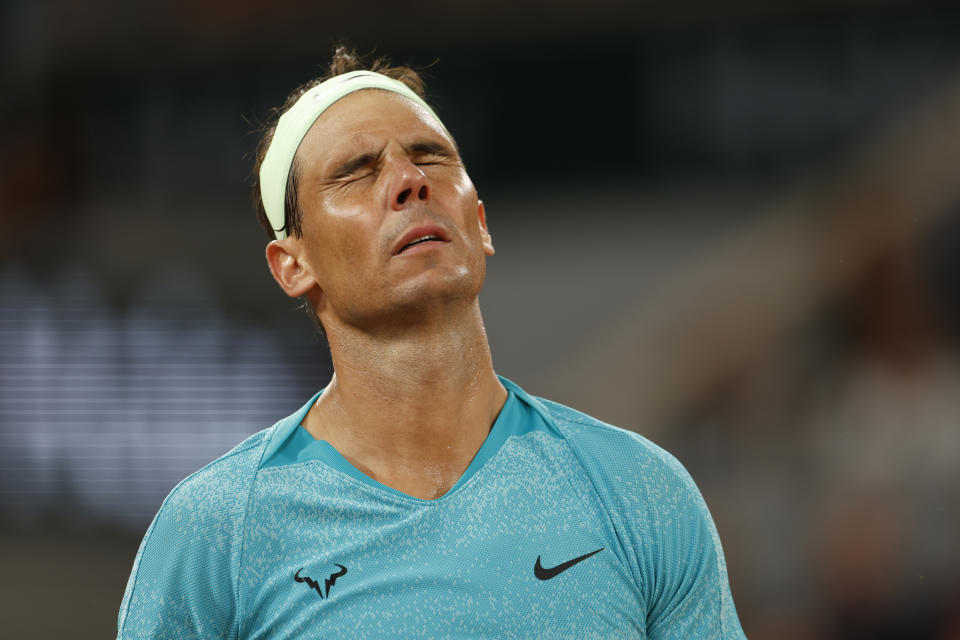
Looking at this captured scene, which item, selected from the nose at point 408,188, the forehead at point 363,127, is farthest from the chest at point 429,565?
the forehead at point 363,127

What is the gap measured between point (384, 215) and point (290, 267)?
308 millimetres

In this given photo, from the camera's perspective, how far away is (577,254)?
14.6 feet

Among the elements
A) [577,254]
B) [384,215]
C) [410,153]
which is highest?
[410,153]

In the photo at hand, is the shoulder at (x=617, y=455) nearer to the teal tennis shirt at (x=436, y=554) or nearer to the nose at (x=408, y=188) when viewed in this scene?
the teal tennis shirt at (x=436, y=554)

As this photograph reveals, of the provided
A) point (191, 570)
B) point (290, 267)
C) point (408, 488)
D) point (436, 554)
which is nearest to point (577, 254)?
point (290, 267)

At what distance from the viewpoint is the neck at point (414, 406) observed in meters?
1.81

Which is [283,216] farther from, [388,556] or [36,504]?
[36,504]

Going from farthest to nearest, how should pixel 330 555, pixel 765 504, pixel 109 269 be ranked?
pixel 109 269 < pixel 765 504 < pixel 330 555

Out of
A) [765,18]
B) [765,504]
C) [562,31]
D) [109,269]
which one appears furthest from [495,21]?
[765,504]

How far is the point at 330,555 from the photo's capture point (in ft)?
5.53

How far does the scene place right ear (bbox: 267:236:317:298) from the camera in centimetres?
196

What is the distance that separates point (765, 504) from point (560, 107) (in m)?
1.95

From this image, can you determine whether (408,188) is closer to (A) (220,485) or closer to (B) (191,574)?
(A) (220,485)

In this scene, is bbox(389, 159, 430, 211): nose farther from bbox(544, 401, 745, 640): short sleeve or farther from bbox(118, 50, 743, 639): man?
bbox(544, 401, 745, 640): short sleeve
